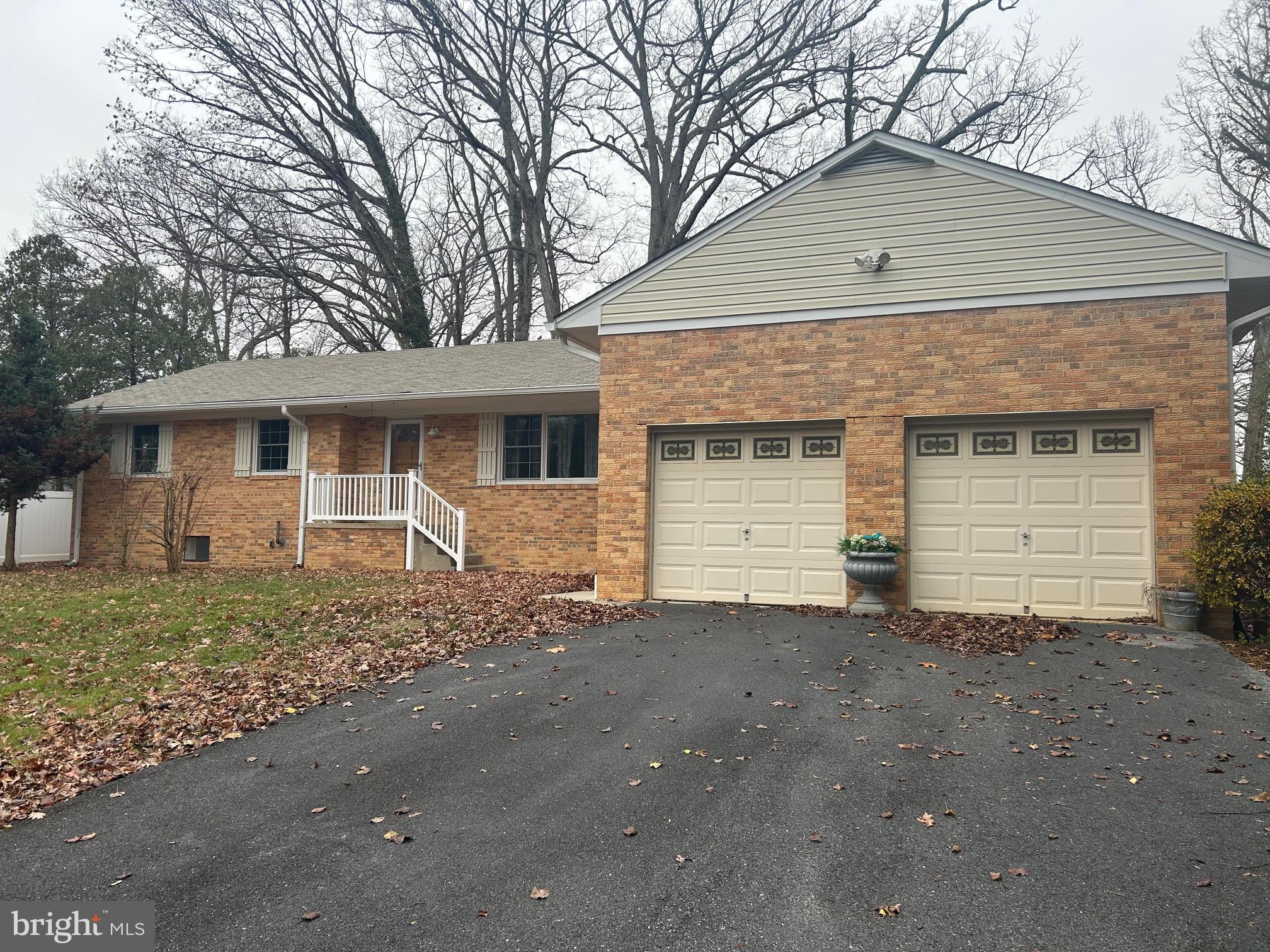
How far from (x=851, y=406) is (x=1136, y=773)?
580 cm

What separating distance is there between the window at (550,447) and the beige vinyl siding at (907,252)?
190 inches

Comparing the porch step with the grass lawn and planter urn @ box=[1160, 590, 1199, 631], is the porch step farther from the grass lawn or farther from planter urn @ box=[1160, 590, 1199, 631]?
planter urn @ box=[1160, 590, 1199, 631]

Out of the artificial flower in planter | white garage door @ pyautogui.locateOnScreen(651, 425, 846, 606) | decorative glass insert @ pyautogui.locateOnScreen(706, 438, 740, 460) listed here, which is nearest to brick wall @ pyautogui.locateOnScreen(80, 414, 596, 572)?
white garage door @ pyautogui.locateOnScreen(651, 425, 846, 606)

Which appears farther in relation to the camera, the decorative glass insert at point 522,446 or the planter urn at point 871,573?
the decorative glass insert at point 522,446

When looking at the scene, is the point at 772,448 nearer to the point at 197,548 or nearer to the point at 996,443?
the point at 996,443

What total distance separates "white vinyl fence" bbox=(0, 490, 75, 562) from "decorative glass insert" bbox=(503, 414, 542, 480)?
993cm

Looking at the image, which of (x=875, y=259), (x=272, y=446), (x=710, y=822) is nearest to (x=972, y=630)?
(x=875, y=259)

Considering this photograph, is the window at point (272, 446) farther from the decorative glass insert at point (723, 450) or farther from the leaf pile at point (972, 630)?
the leaf pile at point (972, 630)

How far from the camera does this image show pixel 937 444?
31.9 feet

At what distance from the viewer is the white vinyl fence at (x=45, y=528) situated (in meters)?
17.4

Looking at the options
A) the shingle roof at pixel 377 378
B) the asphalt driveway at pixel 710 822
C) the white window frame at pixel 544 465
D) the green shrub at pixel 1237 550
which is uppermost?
the shingle roof at pixel 377 378

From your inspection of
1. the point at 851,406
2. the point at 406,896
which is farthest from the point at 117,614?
the point at 851,406

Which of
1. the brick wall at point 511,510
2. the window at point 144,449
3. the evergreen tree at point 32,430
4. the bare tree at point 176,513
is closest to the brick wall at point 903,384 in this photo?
the brick wall at point 511,510

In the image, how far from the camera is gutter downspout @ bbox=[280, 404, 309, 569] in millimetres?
16078
